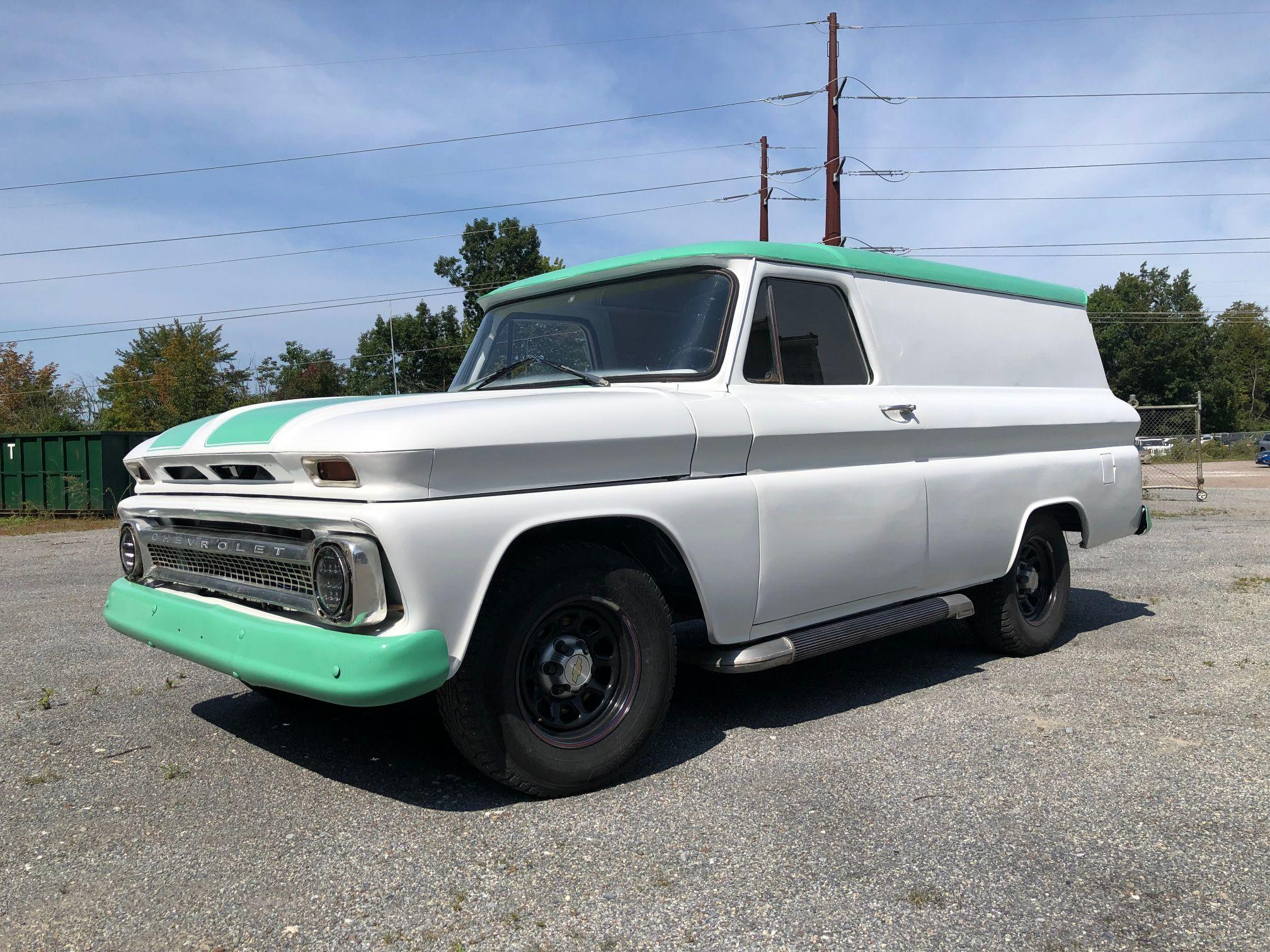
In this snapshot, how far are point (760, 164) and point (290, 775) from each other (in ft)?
74.9

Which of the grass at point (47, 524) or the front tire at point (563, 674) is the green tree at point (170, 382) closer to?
the grass at point (47, 524)

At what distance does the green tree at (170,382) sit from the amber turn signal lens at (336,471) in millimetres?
34027

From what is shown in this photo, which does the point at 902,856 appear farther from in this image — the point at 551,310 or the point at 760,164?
the point at 760,164

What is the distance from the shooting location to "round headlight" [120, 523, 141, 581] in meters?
3.96

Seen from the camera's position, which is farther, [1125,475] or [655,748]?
[1125,475]

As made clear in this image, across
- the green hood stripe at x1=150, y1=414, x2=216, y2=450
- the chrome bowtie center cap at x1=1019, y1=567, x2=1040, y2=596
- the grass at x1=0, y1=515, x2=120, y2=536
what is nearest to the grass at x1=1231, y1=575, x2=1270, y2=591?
the chrome bowtie center cap at x1=1019, y1=567, x2=1040, y2=596

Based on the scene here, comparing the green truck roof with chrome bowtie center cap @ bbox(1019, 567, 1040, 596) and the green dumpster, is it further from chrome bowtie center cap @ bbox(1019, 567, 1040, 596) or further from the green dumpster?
the green dumpster

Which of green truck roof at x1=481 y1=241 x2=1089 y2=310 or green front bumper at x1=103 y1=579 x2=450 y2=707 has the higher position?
green truck roof at x1=481 y1=241 x2=1089 y2=310

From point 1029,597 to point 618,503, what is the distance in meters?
3.17

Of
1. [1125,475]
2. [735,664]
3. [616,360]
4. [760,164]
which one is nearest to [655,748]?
[735,664]

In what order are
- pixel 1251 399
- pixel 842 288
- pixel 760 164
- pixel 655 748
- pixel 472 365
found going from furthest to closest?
pixel 1251 399
pixel 760 164
pixel 472 365
pixel 842 288
pixel 655 748

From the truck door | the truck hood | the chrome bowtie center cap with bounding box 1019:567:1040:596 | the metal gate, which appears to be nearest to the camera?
the truck hood

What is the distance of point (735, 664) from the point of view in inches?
146

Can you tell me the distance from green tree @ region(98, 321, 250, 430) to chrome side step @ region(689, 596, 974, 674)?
1326 inches
